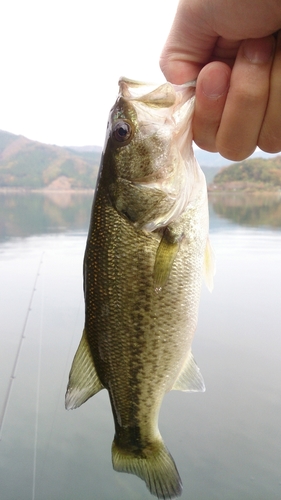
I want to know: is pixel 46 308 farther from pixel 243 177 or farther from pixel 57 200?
pixel 57 200

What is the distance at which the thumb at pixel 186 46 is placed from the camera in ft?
3.57

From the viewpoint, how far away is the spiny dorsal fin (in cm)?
137

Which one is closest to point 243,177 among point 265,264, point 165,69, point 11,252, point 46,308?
point 265,264

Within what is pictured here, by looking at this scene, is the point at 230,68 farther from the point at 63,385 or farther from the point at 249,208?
the point at 249,208

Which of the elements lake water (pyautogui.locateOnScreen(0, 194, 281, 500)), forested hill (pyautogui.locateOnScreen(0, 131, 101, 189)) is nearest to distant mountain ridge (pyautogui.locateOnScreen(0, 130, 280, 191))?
forested hill (pyautogui.locateOnScreen(0, 131, 101, 189))

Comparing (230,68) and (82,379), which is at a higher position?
(230,68)

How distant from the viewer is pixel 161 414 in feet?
13.6

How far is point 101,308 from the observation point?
1.30m

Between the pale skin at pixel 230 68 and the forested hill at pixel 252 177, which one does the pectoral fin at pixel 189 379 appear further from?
the forested hill at pixel 252 177

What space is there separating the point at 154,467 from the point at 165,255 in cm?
77

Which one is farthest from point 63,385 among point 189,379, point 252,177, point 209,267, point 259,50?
point 252,177

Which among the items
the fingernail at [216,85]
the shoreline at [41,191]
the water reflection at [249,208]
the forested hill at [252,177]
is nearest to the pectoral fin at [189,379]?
the fingernail at [216,85]

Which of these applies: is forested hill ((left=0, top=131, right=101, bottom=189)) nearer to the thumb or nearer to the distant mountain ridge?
the distant mountain ridge

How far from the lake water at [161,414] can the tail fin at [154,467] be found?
2.31 metres
